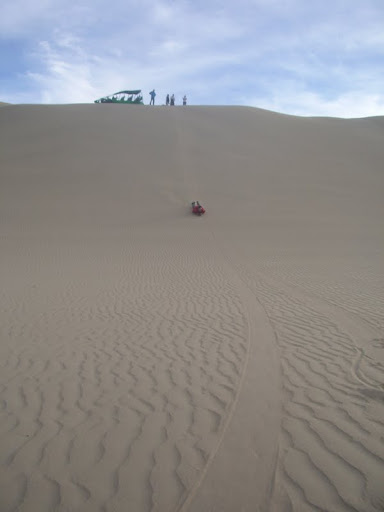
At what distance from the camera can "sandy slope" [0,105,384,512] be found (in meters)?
2.83

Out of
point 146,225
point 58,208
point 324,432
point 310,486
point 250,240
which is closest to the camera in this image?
point 310,486

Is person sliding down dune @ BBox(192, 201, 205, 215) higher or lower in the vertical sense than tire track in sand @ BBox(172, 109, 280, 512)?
higher

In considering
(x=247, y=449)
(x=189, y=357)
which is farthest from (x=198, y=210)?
(x=247, y=449)

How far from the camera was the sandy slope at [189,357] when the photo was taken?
9.30ft

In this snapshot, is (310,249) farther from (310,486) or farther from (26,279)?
(310,486)

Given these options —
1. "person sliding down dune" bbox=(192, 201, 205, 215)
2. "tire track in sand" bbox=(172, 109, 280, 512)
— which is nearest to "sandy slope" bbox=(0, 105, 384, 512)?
"tire track in sand" bbox=(172, 109, 280, 512)

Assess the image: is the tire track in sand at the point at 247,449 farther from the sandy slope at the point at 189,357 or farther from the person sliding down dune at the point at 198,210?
the person sliding down dune at the point at 198,210

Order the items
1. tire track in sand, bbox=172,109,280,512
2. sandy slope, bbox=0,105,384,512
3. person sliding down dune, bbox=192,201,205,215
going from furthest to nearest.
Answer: person sliding down dune, bbox=192,201,205,215
sandy slope, bbox=0,105,384,512
tire track in sand, bbox=172,109,280,512

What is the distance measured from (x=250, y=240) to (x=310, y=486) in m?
14.5

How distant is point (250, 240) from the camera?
55.4 feet

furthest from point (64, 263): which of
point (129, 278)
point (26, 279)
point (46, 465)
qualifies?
point (46, 465)

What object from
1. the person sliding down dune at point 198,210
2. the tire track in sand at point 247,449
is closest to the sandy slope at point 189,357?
the tire track in sand at point 247,449

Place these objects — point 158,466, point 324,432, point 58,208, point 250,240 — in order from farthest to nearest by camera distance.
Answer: point 58,208, point 250,240, point 324,432, point 158,466

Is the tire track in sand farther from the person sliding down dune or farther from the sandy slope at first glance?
the person sliding down dune
